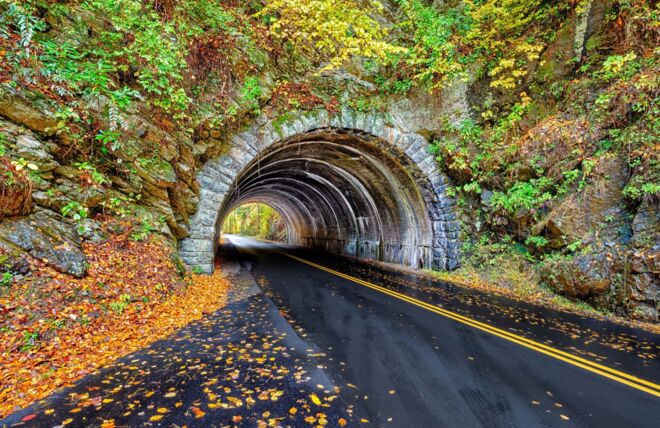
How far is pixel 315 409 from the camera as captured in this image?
2.95 meters

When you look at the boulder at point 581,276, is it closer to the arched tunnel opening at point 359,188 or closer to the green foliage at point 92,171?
the arched tunnel opening at point 359,188

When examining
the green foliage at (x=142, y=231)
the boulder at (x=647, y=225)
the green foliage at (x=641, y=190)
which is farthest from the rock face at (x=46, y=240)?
the green foliage at (x=641, y=190)

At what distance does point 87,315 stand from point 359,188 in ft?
44.5

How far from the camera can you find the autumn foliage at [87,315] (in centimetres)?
341

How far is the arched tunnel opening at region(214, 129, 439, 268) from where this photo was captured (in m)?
12.5

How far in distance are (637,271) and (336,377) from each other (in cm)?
774

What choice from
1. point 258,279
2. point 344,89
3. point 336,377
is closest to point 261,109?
point 344,89

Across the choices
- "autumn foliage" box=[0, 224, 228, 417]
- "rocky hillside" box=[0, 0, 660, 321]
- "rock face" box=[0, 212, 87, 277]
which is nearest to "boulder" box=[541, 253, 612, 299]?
"rocky hillside" box=[0, 0, 660, 321]

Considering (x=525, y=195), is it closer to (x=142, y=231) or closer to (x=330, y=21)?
(x=330, y=21)

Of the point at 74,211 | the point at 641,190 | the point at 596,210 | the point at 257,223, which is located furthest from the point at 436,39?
the point at 257,223

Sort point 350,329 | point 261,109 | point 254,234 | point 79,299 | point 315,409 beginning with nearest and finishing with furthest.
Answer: point 315,409 → point 79,299 → point 350,329 → point 261,109 → point 254,234

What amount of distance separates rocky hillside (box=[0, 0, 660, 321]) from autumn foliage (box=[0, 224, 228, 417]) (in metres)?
→ 0.38

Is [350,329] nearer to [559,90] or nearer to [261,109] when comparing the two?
[261,109]

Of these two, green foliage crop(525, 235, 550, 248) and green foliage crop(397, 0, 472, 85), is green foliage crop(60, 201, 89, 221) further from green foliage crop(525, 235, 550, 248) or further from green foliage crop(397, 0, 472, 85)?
green foliage crop(525, 235, 550, 248)
